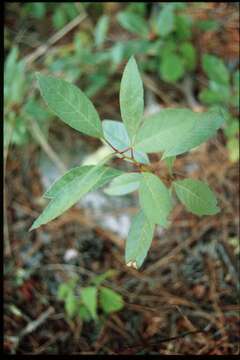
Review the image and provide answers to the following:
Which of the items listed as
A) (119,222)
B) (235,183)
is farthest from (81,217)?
(235,183)

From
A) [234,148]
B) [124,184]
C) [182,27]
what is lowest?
[234,148]

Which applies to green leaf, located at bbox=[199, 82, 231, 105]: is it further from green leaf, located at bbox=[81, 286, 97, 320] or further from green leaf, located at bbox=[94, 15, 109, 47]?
green leaf, located at bbox=[81, 286, 97, 320]

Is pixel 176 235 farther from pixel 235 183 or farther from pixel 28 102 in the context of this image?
pixel 28 102

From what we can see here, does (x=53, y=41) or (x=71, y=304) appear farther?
(x=53, y=41)

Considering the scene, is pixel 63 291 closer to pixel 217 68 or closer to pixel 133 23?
pixel 217 68

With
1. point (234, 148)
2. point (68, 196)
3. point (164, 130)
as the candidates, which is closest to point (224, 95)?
point (234, 148)

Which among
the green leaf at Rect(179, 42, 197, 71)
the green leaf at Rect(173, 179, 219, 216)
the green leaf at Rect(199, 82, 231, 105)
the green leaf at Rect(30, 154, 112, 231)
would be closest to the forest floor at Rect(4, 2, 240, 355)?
the green leaf at Rect(199, 82, 231, 105)
